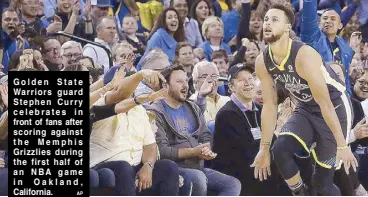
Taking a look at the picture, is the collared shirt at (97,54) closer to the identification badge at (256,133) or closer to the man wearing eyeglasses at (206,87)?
the man wearing eyeglasses at (206,87)

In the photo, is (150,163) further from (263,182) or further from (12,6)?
(12,6)

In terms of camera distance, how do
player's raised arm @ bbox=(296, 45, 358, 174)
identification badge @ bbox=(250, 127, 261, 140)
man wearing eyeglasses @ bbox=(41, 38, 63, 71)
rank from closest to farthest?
player's raised arm @ bbox=(296, 45, 358, 174) → man wearing eyeglasses @ bbox=(41, 38, 63, 71) → identification badge @ bbox=(250, 127, 261, 140)

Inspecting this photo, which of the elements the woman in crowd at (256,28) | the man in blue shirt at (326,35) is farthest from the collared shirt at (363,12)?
the woman in crowd at (256,28)

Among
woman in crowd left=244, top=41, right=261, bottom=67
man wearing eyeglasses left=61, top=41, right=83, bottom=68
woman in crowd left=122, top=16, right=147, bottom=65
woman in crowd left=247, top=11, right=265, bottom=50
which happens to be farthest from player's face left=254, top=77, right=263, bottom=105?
man wearing eyeglasses left=61, top=41, right=83, bottom=68

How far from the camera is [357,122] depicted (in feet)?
20.6

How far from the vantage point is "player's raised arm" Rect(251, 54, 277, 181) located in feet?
20.0

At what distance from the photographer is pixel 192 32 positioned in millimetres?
6262

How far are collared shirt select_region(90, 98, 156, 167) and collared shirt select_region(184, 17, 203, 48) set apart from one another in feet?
1.95

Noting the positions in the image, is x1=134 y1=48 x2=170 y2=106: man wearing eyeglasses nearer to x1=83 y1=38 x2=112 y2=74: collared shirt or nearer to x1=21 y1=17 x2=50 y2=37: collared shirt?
x1=83 y1=38 x2=112 y2=74: collared shirt

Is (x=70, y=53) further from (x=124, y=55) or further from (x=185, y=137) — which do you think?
(x=185, y=137)

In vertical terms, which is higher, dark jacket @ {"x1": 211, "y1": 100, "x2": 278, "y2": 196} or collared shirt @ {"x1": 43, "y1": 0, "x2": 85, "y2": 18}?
collared shirt @ {"x1": 43, "y1": 0, "x2": 85, "y2": 18}

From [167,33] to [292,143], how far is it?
3.57ft

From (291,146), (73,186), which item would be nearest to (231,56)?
(291,146)

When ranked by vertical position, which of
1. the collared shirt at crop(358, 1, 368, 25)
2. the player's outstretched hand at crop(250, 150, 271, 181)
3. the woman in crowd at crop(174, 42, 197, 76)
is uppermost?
the collared shirt at crop(358, 1, 368, 25)
